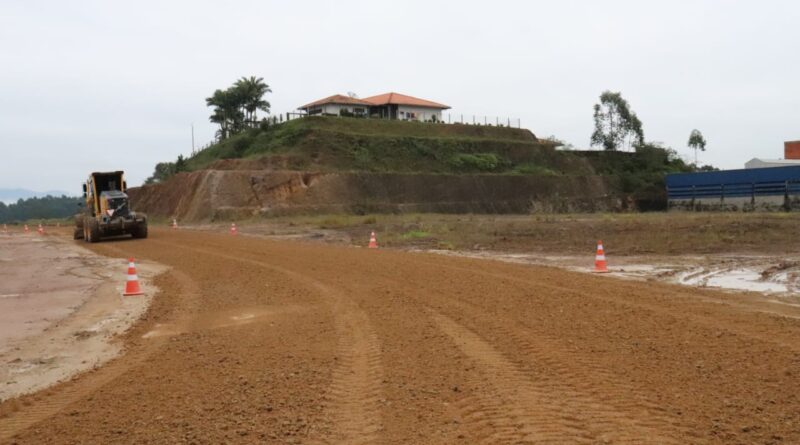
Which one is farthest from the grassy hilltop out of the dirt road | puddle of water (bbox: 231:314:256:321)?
the dirt road

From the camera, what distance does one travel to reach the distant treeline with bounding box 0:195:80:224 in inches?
4550

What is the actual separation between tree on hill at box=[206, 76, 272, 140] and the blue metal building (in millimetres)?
43209

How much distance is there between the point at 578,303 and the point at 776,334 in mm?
2945

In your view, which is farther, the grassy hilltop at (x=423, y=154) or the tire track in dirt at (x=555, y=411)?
the grassy hilltop at (x=423, y=154)

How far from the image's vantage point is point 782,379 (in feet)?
19.4

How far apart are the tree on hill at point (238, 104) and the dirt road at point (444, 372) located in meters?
62.3

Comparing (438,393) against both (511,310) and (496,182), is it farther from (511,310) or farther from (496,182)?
(496,182)

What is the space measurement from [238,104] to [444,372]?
69.7 metres

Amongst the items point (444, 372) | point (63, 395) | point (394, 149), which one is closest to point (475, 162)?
point (394, 149)

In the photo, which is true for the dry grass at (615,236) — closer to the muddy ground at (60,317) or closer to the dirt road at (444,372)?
the dirt road at (444,372)

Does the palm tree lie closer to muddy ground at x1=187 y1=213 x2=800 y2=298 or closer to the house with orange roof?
the house with orange roof

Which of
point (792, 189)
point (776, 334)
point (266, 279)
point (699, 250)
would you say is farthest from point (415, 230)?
point (792, 189)

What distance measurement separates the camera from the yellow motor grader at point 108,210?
28.4 meters

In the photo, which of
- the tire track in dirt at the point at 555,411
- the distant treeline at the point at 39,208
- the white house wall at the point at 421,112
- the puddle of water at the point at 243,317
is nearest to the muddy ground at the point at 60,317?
the puddle of water at the point at 243,317
